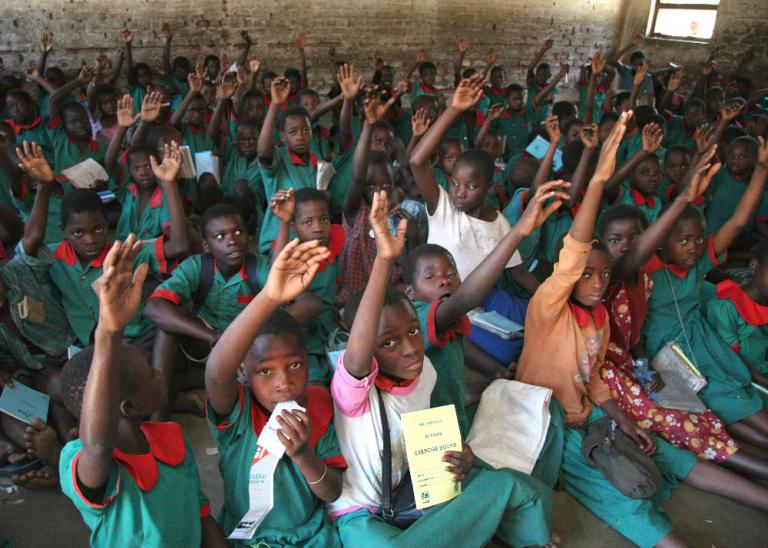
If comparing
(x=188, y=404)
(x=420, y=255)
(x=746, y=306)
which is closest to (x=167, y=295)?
(x=188, y=404)

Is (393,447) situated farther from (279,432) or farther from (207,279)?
(207,279)

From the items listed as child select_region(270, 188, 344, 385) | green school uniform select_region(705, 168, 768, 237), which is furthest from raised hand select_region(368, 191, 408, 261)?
green school uniform select_region(705, 168, 768, 237)

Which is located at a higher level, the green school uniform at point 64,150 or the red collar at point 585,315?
the green school uniform at point 64,150

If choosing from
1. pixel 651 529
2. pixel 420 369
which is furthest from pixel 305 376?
pixel 651 529

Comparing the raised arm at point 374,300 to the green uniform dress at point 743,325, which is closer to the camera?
the raised arm at point 374,300

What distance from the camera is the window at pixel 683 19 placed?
305 inches

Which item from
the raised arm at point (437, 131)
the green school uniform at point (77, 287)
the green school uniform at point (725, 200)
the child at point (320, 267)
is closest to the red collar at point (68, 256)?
the green school uniform at point (77, 287)

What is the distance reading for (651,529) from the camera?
1.92 meters

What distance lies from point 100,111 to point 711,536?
530 cm

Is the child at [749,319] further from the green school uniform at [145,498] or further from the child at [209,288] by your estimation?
the green school uniform at [145,498]

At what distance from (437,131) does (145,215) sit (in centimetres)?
188

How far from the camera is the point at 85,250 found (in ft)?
8.33

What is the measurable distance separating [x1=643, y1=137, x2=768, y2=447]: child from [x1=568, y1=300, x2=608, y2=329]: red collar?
0.52 meters

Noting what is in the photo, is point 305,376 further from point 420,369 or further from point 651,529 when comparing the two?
point 651,529
